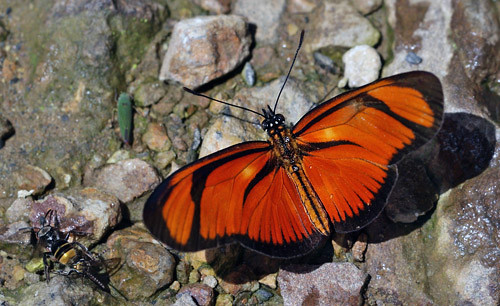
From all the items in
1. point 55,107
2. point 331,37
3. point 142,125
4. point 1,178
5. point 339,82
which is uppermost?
point 331,37

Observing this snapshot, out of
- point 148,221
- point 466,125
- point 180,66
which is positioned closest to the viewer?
point 148,221

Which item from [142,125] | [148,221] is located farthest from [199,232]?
[142,125]

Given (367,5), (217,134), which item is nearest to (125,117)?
(217,134)

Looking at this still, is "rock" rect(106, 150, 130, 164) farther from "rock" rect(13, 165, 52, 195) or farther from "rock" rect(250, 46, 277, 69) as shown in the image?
"rock" rect(250, 46, 277, 69)

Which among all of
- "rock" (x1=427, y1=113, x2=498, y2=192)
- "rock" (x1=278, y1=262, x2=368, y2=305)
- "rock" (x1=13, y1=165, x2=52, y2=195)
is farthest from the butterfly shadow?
"rock" (x1=13, y1=165, x2=52, y2=195)

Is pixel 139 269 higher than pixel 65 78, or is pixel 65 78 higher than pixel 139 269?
pixel 65 78

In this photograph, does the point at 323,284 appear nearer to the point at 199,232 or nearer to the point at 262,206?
the point at 262,206
